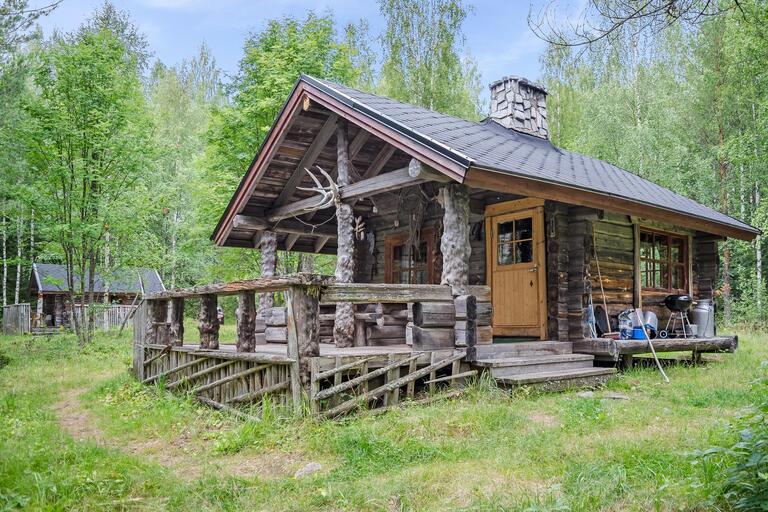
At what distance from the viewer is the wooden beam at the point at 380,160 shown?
426 inches

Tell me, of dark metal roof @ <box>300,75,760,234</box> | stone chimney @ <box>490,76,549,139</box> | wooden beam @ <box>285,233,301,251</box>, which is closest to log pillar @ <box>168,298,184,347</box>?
dark metal roof @ <box>300,75,760,234</box>

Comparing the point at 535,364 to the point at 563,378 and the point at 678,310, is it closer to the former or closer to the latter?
the point at 563,378

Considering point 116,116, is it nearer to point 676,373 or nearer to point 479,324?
point 479,324

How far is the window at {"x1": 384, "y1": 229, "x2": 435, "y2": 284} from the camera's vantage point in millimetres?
11305

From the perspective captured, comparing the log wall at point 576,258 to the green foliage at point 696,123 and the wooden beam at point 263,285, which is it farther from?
the green foliage at point 696,123

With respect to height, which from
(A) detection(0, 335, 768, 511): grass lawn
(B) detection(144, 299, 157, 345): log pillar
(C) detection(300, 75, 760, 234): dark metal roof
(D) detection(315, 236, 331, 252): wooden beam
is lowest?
(A) detection(0, 335, 768, 511): grass lawn

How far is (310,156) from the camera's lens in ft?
36.2

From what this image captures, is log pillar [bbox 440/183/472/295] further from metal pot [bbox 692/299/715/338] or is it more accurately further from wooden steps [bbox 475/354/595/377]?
metal pot [bbox 692/299/715/338]

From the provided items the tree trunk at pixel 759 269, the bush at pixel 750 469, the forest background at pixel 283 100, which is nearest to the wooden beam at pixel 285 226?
the forest background at pixel 283 100

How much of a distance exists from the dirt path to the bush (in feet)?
10.2

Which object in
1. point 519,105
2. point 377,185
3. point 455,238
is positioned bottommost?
point 455,238

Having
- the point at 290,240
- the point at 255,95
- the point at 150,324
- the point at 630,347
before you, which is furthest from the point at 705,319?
the point at 255,95

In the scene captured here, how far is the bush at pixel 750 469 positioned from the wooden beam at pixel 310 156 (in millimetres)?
7894

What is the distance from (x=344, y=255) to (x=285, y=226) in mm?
3196
